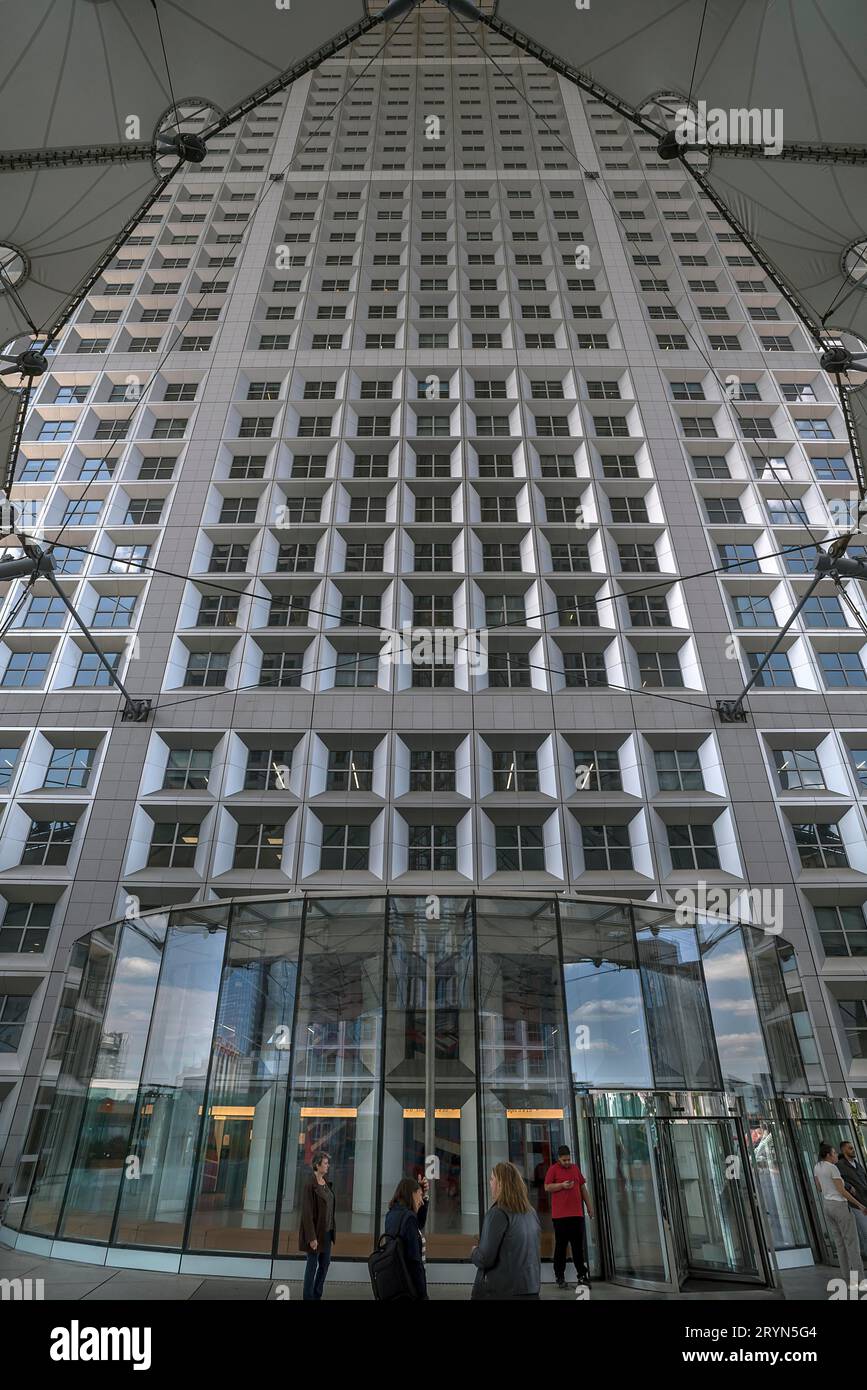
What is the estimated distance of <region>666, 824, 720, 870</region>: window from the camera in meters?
28.3

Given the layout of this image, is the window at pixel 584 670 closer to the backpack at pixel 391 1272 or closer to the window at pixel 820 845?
the window at pixel 820 845

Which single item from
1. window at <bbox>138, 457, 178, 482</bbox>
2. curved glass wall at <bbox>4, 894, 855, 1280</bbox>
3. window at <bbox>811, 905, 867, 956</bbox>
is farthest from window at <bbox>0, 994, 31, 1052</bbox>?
window at <bbox>811, 905, 867, 956</bbox>

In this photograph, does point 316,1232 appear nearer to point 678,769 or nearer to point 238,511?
point 678,769

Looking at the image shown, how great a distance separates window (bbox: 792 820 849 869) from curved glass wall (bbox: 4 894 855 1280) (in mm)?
15838

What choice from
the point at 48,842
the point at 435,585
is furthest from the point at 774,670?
the point at 48,842

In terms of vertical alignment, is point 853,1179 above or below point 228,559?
below

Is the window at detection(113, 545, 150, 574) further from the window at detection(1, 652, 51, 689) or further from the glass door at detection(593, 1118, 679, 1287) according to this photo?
the glass door at detection(593, 1118, 679, 1287)

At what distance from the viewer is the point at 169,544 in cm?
3506

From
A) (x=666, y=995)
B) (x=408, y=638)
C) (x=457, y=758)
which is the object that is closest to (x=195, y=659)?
(x=408, y=638)

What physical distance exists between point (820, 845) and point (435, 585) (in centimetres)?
1910

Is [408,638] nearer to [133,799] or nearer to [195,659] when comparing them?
[195,659]

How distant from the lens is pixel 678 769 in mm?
30156
